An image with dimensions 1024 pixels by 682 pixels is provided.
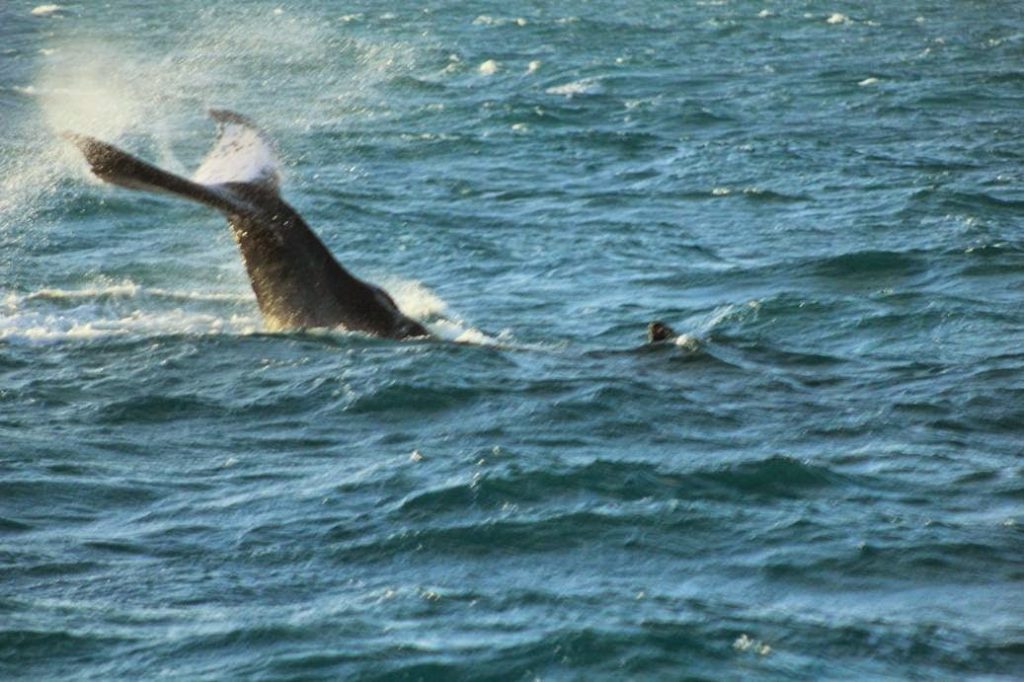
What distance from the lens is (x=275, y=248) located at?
12930 mm

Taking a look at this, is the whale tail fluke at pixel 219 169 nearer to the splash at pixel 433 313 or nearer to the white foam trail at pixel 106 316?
the white foam trail at pixel 106 316

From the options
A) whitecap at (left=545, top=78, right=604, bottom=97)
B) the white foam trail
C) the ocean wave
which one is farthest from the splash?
whitecap at (left=545, top=78, right=604, bottom=97)

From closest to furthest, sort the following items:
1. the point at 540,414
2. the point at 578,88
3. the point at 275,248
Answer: the point at 540,414 < the point at 275,248 < the point at 578,88

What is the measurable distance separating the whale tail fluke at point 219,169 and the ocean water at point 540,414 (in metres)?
1.18

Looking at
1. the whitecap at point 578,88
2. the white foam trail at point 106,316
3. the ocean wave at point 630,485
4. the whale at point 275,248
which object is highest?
the whale at point 275,248

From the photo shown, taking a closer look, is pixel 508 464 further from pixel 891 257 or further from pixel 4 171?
pixel 4 171

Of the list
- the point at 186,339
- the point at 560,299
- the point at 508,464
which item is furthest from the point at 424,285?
the point at 508,464

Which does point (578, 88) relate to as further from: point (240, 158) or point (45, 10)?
point (45, 10)

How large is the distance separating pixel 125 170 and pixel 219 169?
65.1 inches

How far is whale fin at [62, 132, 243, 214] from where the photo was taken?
11.6 metres

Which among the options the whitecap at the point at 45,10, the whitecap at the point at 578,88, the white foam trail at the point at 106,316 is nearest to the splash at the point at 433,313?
the white foam trail at the point at 106,316

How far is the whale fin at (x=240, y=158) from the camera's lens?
42.9 ft

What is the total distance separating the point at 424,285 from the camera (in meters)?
17.6

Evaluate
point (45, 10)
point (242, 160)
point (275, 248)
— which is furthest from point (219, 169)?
point (45, 10)
